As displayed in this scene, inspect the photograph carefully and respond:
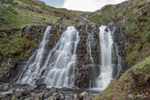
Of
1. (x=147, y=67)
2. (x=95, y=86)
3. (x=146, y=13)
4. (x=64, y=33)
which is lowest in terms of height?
(x=95, y=86)

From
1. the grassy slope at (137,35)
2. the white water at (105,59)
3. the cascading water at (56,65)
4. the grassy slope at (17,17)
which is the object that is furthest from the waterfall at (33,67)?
the grassy slope at (137,35)

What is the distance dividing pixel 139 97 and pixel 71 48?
58.8 ft

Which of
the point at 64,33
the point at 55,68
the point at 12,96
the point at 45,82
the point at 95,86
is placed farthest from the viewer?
the point at 64,33

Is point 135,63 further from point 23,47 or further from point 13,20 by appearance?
point 13,20

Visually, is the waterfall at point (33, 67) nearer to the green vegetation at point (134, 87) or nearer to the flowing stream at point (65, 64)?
the flowing stream at point (65, 64)

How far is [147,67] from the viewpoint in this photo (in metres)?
7.18

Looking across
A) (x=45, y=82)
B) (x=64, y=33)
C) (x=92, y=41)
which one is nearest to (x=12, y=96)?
(x=45, y=82)

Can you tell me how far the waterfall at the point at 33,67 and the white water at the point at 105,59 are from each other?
1049 centimetres

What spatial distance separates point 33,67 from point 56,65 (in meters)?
4.54

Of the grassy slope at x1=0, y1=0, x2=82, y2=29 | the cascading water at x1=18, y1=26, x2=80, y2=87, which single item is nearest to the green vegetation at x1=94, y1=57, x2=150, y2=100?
the cascading water at x1=18, y1=26, x2=80, y2=87

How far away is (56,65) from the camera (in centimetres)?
2155

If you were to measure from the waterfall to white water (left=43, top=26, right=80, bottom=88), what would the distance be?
168 centimetres

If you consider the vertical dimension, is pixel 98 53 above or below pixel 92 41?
below

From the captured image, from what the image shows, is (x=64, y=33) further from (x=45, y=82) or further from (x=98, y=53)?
(x=45, y=82)
